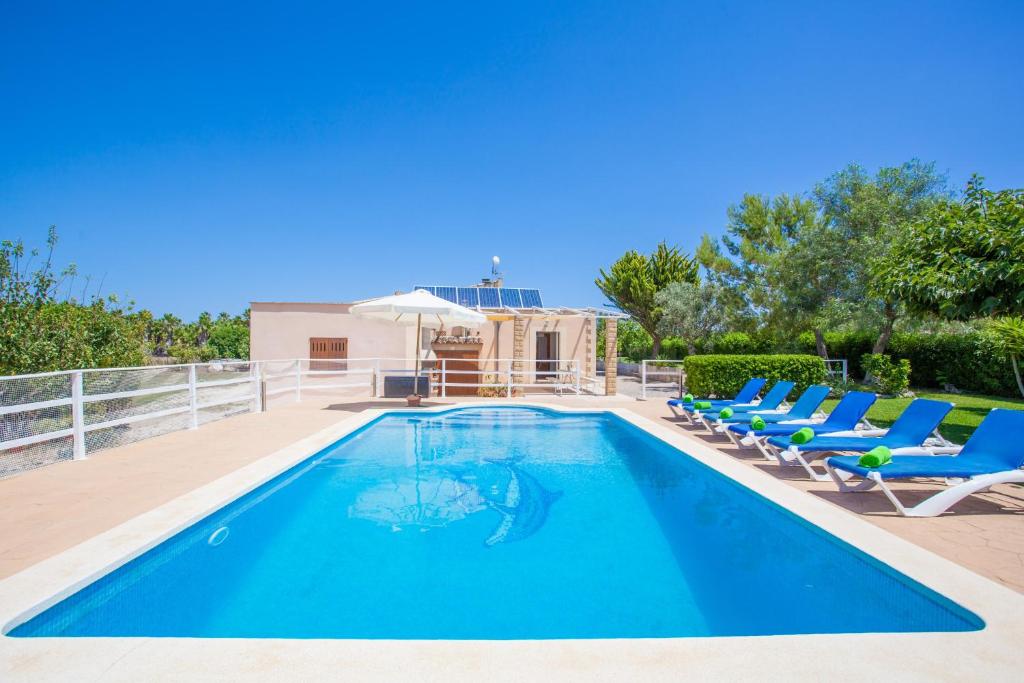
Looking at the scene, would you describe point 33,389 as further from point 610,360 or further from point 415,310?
point 610,360

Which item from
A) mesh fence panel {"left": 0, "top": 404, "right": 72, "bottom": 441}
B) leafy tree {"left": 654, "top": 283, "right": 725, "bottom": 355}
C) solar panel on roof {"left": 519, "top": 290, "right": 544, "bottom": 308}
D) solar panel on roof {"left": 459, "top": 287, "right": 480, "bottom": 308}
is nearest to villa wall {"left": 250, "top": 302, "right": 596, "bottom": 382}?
solar panel on roof {"left": 519, "top": 290, "right": 544, "bottom": 308}

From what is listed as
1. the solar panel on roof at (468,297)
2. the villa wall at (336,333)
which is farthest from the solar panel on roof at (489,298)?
the villa wall at (336,333)

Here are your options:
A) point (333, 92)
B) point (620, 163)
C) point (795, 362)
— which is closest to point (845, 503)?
point (795, 362)

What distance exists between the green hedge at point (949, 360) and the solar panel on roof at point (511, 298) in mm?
12595

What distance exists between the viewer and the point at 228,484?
5.27 m

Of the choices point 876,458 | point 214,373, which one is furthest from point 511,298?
point 876,458

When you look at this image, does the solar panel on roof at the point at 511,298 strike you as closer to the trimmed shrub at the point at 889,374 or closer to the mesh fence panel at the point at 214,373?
the mesh fence panel at the point at 214,373

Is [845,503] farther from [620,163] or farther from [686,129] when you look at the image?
[620,163]

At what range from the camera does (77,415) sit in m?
6.27

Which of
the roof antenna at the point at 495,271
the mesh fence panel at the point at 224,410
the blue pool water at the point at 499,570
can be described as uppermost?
the roof antenna at the point at 495,271

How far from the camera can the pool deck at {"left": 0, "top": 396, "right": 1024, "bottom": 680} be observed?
2.25 m

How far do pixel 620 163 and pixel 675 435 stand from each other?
15.0 meters

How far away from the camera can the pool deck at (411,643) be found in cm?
225

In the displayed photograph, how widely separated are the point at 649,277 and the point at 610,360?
19826 millimetres
